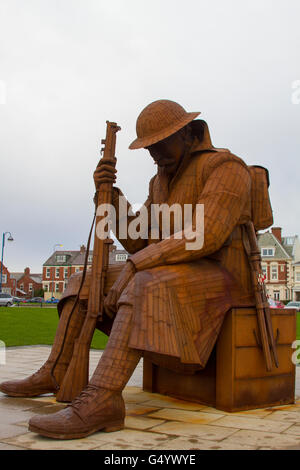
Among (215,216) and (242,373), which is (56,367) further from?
(215,216)

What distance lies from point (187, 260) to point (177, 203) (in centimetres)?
73

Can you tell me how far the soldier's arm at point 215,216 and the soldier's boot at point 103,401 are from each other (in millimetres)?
443

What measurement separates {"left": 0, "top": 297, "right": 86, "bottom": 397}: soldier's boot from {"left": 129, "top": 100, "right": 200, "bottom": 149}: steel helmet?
144cm

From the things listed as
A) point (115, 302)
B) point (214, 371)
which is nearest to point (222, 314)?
point (214, 371)

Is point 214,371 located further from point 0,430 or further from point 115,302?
point 0,430

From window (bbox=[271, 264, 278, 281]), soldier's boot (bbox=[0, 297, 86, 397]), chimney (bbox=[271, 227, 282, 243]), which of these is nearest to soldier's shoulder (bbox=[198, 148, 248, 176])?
soldier's boot (bbox=[0, 297, 86, 397])

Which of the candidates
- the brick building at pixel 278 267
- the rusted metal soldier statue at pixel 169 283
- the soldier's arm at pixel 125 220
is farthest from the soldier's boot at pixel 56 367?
the brick building at pixel 278 267

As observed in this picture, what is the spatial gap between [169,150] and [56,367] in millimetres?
2028

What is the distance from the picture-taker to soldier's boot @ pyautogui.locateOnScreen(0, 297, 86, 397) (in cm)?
411

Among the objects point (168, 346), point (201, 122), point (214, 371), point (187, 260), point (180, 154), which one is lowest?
point (214, 371)

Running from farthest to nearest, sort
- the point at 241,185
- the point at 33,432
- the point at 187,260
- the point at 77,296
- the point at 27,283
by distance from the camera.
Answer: the point at 27,283 < the point at 77,296 < the point at 241,185 < the point at 187,260 < the point at 33,432

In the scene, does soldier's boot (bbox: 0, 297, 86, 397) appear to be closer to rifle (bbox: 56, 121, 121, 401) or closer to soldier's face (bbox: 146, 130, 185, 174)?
rifle (bbox: 56, 121, 121, 401)

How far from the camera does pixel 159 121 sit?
12.9 ft

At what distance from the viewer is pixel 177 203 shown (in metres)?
4.11
